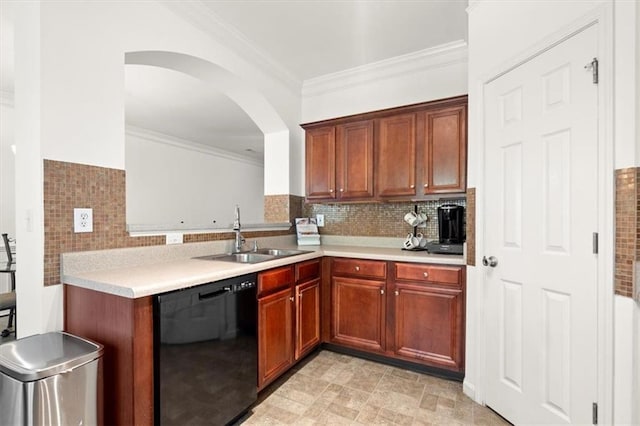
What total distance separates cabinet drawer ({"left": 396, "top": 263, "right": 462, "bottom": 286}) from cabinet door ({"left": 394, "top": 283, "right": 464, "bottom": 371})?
6 centimetres

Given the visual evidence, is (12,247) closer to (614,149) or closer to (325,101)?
(325,101)

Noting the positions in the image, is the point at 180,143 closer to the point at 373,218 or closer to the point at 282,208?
the point at 282,208

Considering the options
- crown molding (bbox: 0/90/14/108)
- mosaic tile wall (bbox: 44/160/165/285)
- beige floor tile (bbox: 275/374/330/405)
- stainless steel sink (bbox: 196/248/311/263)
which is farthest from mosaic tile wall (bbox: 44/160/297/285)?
crown molding (bbox: 0/90/14/108)

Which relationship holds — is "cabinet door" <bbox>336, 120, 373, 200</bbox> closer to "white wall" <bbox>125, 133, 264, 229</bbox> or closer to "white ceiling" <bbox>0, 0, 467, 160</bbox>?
"white ceiling" <bbox>0, 0, 467, 160</bbox>

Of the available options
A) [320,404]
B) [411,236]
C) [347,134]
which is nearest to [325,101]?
[347,134]

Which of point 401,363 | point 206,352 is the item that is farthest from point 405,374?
point 206,352

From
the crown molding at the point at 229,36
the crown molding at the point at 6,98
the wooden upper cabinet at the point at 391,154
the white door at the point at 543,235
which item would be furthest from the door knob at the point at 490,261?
the crown molding at the point at 6,98

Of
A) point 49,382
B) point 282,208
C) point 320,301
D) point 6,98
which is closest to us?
point 49,382

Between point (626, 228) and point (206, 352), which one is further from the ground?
point (626, 228)

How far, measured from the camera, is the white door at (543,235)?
4.65 ft

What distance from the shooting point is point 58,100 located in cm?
156

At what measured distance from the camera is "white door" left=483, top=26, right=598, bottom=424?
1.42m

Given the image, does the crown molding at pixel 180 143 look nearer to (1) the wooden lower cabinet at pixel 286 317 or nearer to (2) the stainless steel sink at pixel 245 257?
(2) the stainless steel sink at pixel 245 257

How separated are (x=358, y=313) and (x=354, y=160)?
142 centimetres
